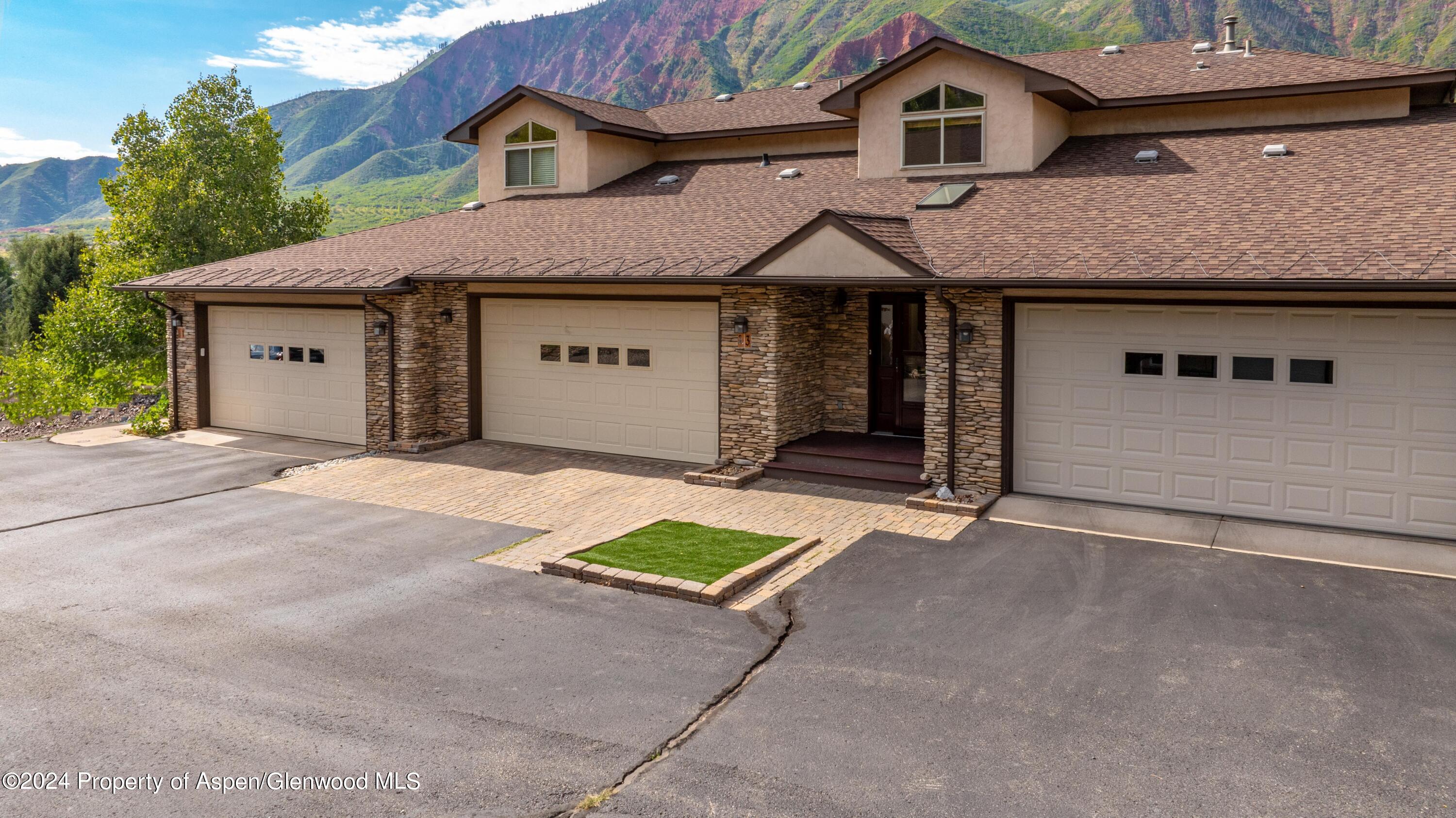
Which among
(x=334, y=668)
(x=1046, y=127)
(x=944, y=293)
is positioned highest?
(x=1046, y=127)

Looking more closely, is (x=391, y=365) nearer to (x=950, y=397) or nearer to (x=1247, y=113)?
(x=950, y=397)

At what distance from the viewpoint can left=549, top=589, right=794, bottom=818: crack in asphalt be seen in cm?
520

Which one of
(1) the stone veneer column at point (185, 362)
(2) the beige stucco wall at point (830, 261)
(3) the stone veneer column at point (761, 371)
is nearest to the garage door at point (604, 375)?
(3) the stone veneer column at point (761, 371)

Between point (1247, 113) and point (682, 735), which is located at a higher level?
point (1247, 113)

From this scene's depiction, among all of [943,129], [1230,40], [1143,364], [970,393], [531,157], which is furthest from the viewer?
[531,157]

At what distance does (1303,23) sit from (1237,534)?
120851 mm

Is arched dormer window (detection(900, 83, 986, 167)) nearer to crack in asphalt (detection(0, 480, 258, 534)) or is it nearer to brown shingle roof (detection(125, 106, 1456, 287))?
brown shingle roof (detection(125, 106, 1456, 287))

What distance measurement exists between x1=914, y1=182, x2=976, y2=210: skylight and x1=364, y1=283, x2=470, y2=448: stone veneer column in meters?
7.69

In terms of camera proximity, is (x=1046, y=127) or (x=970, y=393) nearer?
(x=970, y=393)

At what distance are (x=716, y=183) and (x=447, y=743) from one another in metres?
13.7

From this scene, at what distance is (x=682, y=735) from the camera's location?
6027mm

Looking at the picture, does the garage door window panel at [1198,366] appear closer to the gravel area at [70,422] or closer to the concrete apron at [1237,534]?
the concrete apron at [1237,534]

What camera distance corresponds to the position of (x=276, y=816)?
508 cm

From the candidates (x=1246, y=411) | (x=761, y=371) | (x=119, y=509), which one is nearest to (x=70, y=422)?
(x=119, y=509)
